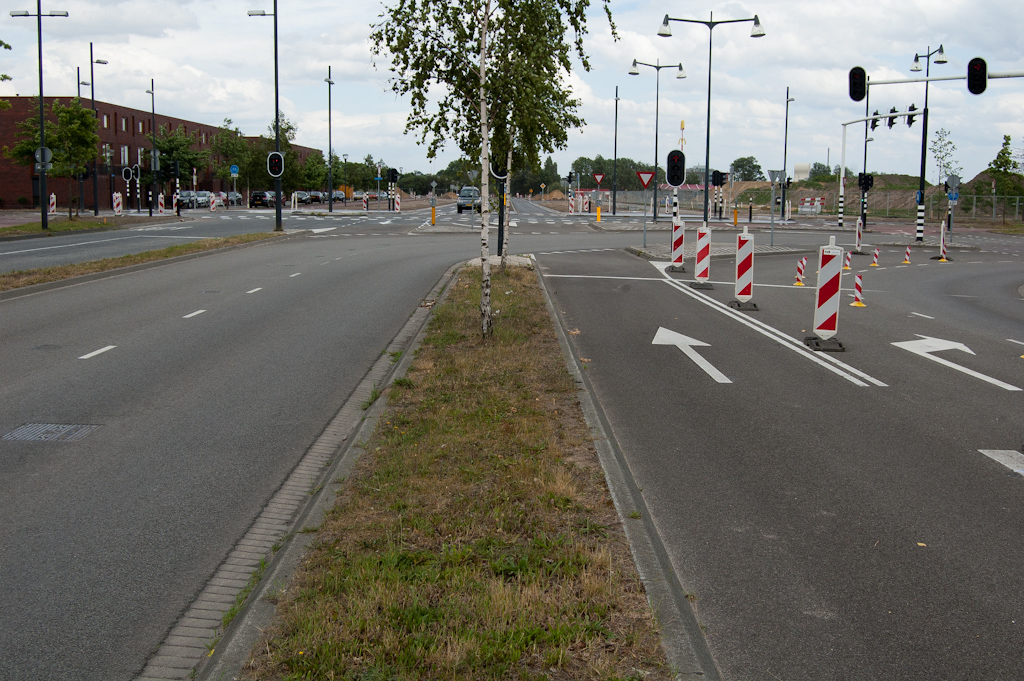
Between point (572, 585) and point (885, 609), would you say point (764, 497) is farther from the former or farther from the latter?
point (572, 585)

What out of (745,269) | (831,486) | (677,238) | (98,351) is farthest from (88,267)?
(831,486)

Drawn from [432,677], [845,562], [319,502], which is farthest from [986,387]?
[432,677]

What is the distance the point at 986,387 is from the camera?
1008 centimetres

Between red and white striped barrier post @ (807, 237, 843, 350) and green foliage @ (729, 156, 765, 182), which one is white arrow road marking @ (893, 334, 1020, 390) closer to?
red and white striped barrier post @ (807, 237, 843, 350)

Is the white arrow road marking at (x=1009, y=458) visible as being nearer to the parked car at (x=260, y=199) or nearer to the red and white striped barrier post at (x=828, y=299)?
Answer: the red and white striped barrier post at (x=828, y=299)

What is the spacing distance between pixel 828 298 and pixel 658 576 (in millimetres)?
9081

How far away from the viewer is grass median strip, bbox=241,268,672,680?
3.76m

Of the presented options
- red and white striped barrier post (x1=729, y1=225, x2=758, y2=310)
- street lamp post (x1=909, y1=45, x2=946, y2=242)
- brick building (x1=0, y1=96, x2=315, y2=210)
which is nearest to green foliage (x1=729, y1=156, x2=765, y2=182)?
brick building (x1=0, y1=96, x2=315, y2=210)

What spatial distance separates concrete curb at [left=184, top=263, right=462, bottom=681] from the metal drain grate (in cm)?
193

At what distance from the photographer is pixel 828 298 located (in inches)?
505

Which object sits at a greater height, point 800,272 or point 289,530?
point 800,272

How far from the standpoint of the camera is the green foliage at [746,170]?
18138 centimetres

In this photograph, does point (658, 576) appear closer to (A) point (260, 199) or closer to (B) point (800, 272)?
(B) point (800, 272)

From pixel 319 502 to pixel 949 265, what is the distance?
29.7 meters
